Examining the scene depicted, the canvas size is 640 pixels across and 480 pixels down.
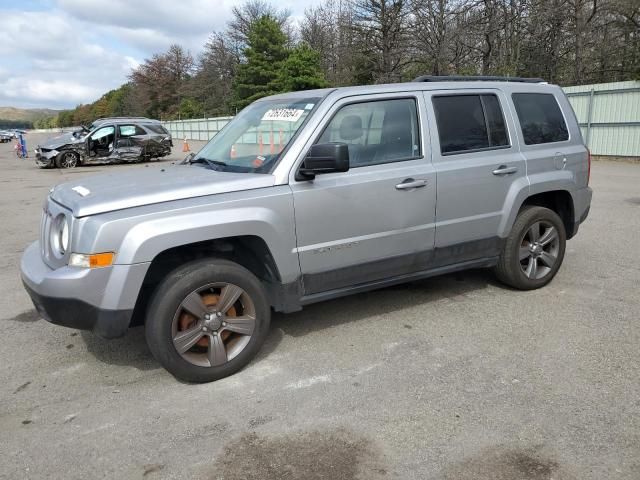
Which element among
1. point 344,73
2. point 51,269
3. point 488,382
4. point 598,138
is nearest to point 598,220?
point 488,382

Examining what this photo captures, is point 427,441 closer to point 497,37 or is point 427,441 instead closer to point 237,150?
point 237,150

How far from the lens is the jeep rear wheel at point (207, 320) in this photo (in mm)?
3383

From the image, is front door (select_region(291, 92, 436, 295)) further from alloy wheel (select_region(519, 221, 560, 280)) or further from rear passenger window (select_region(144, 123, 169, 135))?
rear passenger window (select_region(144, 123, 169, 135))

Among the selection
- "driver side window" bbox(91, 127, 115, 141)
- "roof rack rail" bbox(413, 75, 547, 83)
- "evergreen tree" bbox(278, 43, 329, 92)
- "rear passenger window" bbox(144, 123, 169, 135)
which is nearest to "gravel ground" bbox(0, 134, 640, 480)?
"roof rack rail" bbox(413, 75, 547, 83)

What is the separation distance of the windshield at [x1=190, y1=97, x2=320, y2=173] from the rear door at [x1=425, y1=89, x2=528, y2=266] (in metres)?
1.15

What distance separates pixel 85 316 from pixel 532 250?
3.97m

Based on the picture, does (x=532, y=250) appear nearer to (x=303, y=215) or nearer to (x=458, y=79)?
(x=458, y=79)

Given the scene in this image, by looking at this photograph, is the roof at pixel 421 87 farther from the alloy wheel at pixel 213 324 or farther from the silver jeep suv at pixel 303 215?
the alloy wheel at pixel 213 324

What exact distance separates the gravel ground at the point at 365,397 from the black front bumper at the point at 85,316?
0.49 m

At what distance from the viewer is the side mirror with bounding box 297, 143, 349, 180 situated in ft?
11.6

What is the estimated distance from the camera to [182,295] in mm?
3391

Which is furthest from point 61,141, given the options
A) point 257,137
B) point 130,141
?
point 257,137

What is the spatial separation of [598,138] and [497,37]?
14.6 m

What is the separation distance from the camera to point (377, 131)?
13.7ft
